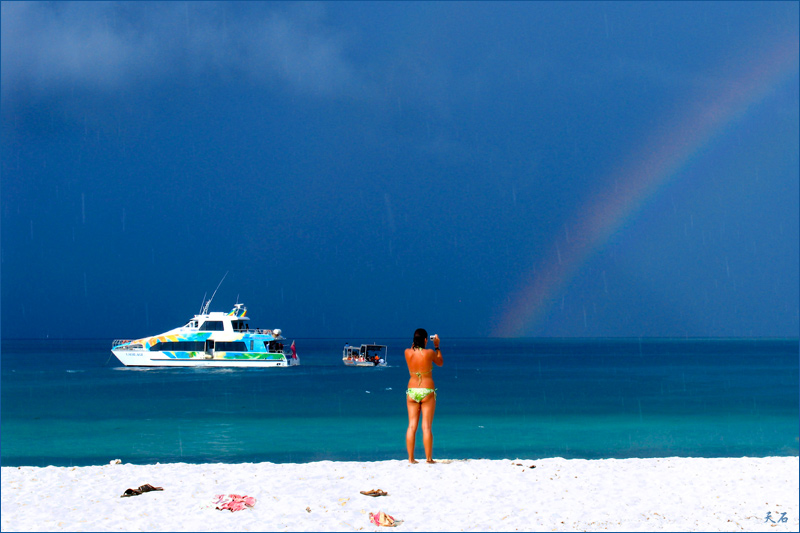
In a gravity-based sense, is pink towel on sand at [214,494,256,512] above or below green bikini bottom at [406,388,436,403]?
below

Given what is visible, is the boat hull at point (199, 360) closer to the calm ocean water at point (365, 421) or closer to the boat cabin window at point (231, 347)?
the boat cabin window at point (231, 347)

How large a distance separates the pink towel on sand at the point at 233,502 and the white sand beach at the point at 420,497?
9 centimetres

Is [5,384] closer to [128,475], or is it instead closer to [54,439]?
[54,439]

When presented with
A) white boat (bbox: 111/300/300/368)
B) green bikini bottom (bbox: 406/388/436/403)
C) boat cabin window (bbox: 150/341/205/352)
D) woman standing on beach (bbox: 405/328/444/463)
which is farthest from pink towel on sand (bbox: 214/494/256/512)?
boat cabin window (bbox: 150/341/205/352)

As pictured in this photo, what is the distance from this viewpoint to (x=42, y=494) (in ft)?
27.2


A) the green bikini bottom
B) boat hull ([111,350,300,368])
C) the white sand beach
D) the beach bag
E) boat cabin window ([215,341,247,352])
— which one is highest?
the green bikini bottom

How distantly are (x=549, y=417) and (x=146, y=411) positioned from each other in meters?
16.9

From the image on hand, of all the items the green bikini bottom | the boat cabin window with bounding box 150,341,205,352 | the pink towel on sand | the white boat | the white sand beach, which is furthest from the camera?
the boat cabin window with bounding box 150,341,205,352

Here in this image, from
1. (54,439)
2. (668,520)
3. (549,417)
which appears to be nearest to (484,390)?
(549,417)

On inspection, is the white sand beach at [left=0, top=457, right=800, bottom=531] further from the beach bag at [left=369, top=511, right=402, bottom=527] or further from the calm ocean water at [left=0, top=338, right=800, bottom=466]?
the calm ocean water at [left=0, top=338, right=800, bottom=466]

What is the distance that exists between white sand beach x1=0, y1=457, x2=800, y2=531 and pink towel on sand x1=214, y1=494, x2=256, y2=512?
9cm

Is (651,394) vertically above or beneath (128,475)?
beneath

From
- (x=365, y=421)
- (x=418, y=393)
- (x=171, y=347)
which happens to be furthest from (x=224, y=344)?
(x=418, y=393)

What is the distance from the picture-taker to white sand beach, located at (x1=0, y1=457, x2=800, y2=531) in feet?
22.4
